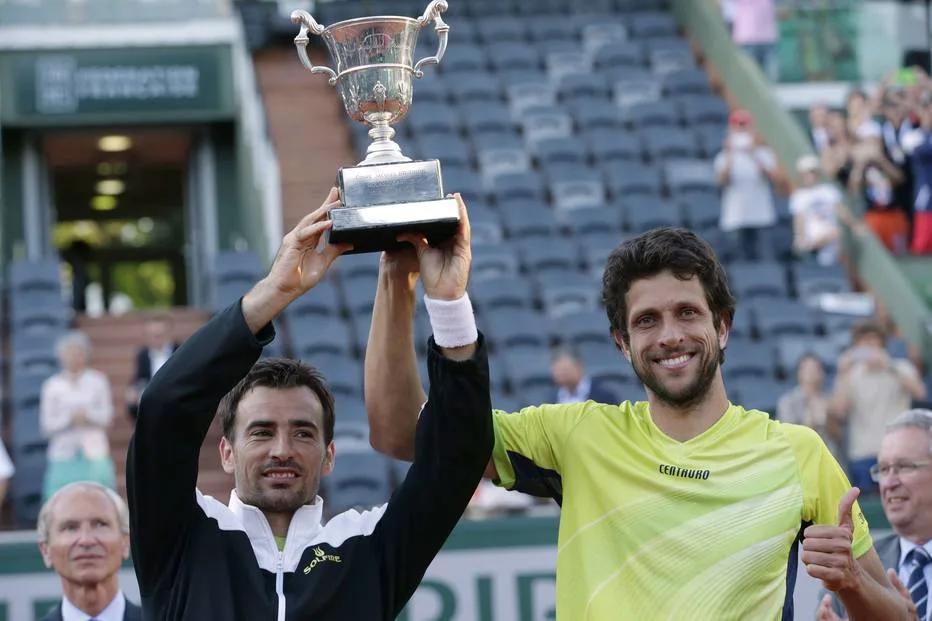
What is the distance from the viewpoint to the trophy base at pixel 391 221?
3.68m

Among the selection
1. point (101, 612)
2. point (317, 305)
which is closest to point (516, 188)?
point (317, 305)

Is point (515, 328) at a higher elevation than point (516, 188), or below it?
below

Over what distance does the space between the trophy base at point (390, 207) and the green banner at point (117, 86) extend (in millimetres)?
13417

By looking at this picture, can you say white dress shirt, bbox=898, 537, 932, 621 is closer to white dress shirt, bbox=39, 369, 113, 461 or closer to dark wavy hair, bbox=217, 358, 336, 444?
dark wavy hair, bbox=217, 358, 336, 444

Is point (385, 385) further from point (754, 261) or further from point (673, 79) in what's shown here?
point (673, 79)

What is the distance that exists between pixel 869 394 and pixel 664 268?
6.67m

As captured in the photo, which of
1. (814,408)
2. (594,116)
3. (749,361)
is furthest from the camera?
(594,116)

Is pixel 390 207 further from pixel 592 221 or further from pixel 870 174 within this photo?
pixel 870 174

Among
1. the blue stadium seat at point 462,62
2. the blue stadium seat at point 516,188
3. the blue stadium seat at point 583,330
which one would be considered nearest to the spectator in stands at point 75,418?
the blue stadium seat at point 583,330

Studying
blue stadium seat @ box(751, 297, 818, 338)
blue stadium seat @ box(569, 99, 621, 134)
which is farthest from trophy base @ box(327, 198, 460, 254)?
blue stadium seat @ box(569, 99, 621, 134)

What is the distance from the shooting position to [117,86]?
16812 mm

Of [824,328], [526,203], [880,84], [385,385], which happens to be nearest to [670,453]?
[385,385]

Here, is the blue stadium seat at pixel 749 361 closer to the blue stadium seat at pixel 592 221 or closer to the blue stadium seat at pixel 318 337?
the blue stadium seat at pixel 592 221

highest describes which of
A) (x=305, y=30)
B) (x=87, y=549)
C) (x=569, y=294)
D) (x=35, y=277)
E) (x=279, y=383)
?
(x=35, y=277)
